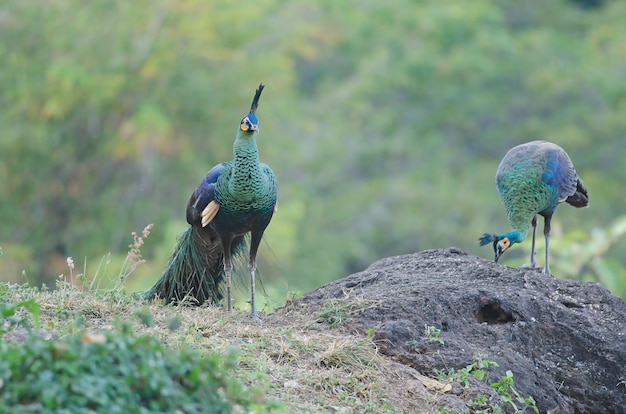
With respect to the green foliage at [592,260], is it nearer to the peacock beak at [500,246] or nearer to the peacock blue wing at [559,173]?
the peacock blue wing at [559,173]

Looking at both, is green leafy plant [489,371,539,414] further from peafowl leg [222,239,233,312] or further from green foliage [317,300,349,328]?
→ peafowl leg [222,239,233,312]

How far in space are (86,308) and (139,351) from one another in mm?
2164

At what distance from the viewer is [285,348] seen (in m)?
6.34

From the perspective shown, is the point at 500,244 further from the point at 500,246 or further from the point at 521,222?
the point at 521,222

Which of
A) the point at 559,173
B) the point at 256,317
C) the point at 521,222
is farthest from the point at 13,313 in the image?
the point at 559,173

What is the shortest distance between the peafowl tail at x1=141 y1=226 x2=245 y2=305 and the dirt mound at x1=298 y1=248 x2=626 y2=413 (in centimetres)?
91

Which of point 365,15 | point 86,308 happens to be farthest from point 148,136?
point 86,308

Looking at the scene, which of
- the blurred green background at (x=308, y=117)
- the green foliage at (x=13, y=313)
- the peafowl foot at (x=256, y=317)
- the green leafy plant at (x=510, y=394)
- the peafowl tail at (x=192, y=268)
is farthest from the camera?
the blurred green background at (x=308, y=117)

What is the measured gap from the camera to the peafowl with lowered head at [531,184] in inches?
344

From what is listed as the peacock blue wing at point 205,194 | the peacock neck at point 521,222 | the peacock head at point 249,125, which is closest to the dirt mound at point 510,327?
the peacock blue wing at point 205,194

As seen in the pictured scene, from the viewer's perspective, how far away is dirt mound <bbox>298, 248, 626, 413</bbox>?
6695mm

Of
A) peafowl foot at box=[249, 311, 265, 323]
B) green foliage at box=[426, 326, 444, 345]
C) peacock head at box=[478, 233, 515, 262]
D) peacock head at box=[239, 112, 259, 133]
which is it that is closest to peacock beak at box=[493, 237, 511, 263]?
peacock head at box=[478, 233, 515, 262]

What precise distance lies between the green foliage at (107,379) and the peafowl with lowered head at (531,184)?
447 cm

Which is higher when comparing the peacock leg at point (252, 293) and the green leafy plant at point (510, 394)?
the peacock leg at point (252, 293)
